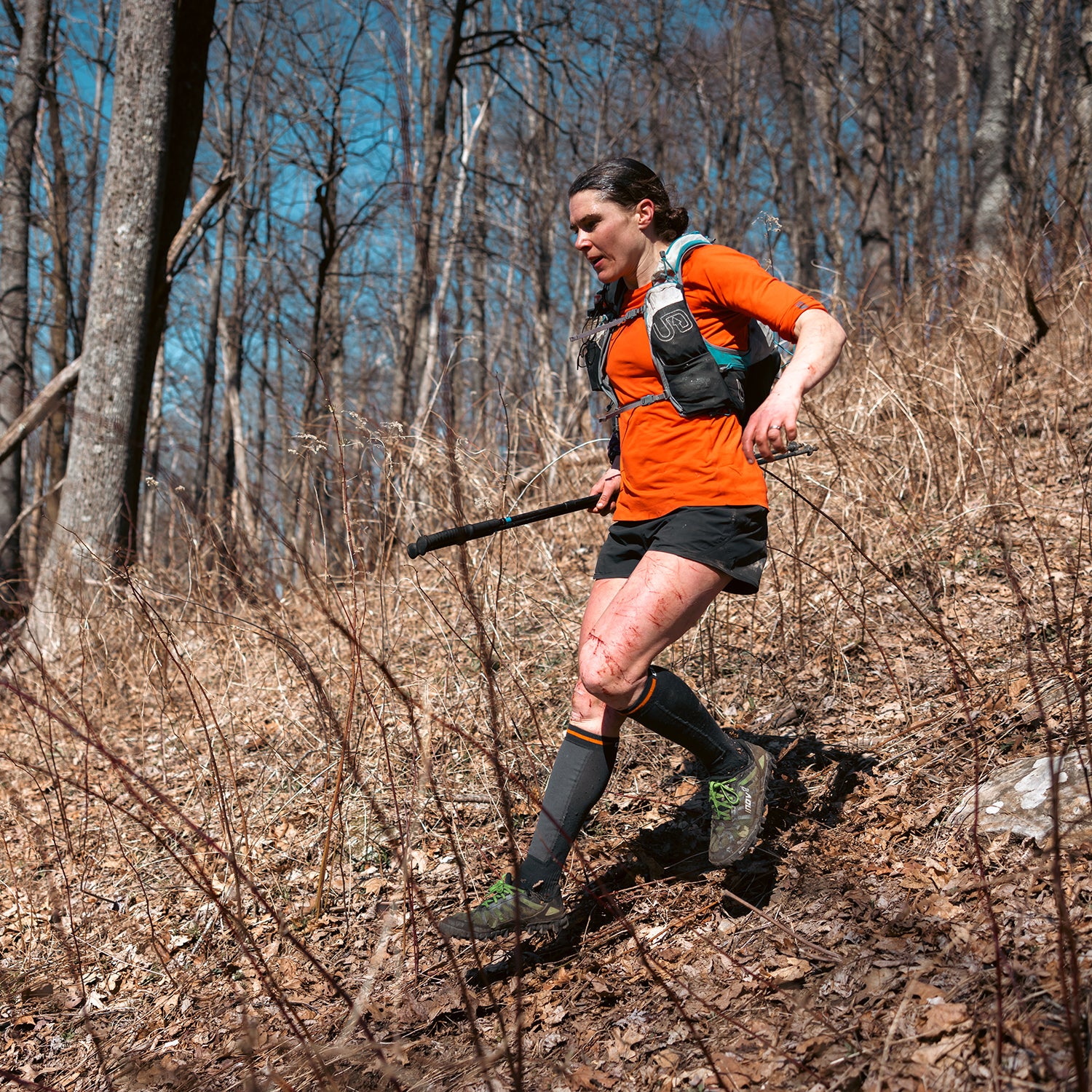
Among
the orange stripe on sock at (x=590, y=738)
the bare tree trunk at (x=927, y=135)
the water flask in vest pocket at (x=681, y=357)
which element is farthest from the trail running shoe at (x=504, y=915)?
the bare tree trunk at (x=927, y=135)

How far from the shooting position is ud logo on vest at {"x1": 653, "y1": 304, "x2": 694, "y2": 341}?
213cm

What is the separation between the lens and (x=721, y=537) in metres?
2.14

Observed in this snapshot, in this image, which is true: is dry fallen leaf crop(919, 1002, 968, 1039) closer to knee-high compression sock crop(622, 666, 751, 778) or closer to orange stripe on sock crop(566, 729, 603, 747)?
knee-high compression sock crop(622, 666, 751, 778)

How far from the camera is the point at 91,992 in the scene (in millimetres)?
2744

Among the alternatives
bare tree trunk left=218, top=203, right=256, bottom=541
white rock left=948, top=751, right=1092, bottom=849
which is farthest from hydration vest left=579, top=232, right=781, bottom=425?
bare tree trunk left=218, top=203, right=256, bottom=541

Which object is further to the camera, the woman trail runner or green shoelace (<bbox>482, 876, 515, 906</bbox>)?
green shoelace (<bbox>482, 876, 515, 906</bbox>)

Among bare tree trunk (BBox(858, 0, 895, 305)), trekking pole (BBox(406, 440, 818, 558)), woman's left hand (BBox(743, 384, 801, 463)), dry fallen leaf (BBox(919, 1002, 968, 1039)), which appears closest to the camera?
dry fallen leaf (BBox(919, 1002, 968, 1039))

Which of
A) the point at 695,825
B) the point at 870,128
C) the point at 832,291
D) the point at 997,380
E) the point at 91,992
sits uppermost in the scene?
the point at 870,128

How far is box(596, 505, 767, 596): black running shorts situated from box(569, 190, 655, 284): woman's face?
2.26 ft

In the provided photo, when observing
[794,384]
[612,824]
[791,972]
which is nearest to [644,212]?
[794,384]

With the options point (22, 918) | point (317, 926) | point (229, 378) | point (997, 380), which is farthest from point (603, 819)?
point (229, 378)

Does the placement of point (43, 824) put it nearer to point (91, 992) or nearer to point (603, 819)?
point (91, 992)

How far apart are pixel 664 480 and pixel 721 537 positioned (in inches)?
8.4

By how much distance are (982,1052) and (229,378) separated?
15.1 m
